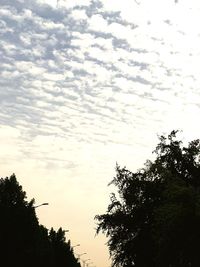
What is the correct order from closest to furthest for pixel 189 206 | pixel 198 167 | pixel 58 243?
pixel 189 206
pixel 198 167
pixel 58 243

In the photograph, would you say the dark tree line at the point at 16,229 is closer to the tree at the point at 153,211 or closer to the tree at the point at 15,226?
the tree at the point at 15,226

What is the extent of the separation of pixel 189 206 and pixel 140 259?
11.3 metres

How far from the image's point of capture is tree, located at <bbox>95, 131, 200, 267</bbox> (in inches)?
1793

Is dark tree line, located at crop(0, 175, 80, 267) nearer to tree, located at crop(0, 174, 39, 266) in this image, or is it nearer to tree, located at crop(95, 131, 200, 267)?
tree, located at crop(0, 174, 39, 266)

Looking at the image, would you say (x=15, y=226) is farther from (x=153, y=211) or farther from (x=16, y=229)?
(x=153, y=211)

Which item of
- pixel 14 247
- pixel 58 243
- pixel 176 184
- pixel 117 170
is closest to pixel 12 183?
pixel 14 247

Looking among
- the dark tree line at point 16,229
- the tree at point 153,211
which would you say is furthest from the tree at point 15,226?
the tree at point 153,211

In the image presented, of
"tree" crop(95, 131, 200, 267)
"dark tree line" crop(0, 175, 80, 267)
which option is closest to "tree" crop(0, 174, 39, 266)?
"dark tree line" crop(0, 175, 80, 267)

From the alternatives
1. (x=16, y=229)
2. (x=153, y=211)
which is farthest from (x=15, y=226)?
(x=153, y=211)

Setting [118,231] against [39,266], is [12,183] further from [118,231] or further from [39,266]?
[118,231]

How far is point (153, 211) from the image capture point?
50.8 metres

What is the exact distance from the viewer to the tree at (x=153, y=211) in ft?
149

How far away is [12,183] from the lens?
51.7 meters

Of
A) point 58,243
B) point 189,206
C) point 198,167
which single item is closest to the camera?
point 189,206
